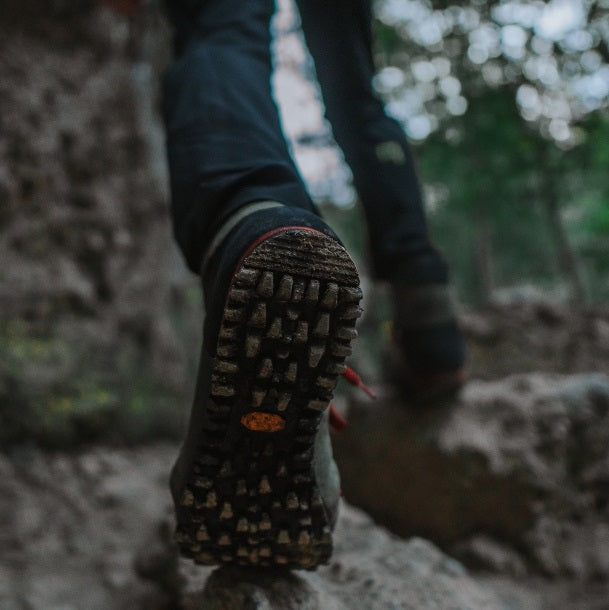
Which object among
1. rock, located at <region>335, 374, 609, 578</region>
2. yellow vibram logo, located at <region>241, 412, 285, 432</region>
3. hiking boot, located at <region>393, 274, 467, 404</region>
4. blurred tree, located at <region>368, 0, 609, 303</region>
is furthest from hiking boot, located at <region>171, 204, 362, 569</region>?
blurred tree, located at <region>368, 0, 609, 303</region>

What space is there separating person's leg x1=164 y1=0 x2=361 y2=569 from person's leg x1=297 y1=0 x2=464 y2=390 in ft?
1.58

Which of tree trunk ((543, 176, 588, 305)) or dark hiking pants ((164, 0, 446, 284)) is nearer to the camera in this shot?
dark hiking pants ((164, 0, 446, 284))

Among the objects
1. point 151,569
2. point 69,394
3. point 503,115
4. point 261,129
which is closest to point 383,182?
point 261,129

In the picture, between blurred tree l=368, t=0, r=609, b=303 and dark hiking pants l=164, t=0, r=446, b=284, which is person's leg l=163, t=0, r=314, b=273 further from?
blurred tree l=368, t=0, r=609, b=303

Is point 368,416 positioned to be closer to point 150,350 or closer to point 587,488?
point 587,488

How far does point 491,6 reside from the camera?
4453 mm

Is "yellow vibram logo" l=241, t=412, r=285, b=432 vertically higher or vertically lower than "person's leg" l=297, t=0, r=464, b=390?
lower

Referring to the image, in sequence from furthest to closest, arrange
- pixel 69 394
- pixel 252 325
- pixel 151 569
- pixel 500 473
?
pixel 69 394 < pixel 500 473 < pixel 151 569 < pixel 252 325

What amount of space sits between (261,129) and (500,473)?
1.17 metres

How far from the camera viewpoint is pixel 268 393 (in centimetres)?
68

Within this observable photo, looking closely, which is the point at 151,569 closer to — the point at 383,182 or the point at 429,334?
the point at 429,334

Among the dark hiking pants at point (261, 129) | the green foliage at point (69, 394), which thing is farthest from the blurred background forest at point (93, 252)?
the dark hiking pants at point (261, 129)

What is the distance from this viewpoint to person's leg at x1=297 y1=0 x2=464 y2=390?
139 centimetres

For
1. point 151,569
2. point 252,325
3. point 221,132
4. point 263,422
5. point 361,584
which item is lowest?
point 151,569
